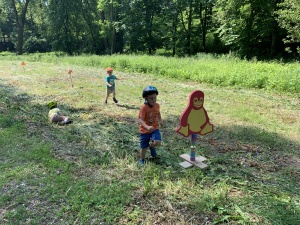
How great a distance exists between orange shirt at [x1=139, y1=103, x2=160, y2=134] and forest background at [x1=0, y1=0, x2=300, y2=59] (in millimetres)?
18788

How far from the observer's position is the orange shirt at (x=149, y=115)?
12.0 feet

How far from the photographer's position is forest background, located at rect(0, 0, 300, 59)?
2078cm

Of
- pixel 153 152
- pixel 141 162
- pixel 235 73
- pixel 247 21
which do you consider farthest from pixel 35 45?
pixel 141 162

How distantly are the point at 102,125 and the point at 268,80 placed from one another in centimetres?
733

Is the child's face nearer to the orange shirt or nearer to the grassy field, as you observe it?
the orange shirt

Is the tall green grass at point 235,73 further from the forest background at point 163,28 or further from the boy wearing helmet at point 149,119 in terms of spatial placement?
the forest background at point 163,28

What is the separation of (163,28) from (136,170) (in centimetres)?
2942

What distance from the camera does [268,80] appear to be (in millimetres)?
9781

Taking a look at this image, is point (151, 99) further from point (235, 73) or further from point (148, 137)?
point (235, 73)

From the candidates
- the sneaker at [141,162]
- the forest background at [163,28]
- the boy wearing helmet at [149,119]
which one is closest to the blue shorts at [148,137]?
the boy wearing helmet at [149,119]

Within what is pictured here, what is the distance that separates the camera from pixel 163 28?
1209 inches

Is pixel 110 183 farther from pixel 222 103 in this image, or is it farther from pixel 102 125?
pixel 222 103

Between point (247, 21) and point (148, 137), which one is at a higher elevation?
point (247, 21)

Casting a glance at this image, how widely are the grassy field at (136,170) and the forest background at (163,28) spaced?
15.9m
